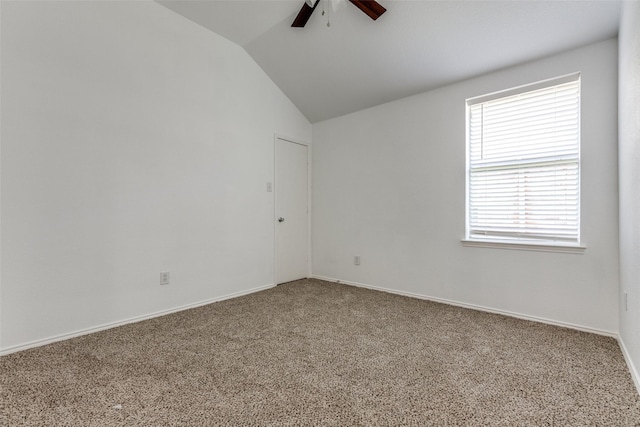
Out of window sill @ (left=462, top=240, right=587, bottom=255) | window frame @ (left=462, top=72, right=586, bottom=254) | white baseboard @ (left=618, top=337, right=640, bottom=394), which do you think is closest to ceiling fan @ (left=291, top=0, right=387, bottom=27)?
window frame @ (left=462, top=72, right=586, bottom=254)

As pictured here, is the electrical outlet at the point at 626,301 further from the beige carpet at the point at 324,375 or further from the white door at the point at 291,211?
the white door at the point at 291,211

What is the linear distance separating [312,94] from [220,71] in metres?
1.16

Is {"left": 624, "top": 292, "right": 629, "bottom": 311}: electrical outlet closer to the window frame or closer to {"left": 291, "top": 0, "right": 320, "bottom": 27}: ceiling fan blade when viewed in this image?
the window frame

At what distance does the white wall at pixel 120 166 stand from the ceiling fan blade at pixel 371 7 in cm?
172

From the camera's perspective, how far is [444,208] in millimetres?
3260

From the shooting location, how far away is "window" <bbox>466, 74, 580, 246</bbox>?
258cm

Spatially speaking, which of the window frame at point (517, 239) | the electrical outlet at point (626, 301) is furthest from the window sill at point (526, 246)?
the electrical outlet at point (626, 301)

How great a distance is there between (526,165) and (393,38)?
1709 millimetres

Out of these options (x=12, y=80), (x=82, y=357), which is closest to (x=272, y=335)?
(x=82, y=357)

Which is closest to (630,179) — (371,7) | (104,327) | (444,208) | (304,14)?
(444,208)

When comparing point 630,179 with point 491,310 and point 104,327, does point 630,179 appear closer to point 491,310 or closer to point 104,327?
point 491,310

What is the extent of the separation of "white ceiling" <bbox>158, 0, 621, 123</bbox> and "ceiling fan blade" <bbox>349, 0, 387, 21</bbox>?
0.21 metres

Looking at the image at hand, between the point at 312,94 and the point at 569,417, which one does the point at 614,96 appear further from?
the point at 312,94

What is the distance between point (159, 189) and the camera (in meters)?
2.90
